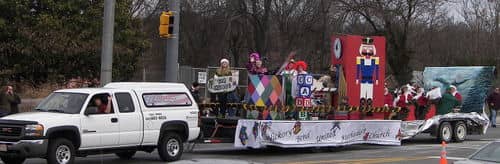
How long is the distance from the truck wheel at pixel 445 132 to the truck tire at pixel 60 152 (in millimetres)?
11875

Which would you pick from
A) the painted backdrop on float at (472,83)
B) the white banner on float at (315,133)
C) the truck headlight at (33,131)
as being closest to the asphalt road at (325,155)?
the white banner on float at (315,133)

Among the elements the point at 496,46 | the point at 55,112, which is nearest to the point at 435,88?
the point at 55,112

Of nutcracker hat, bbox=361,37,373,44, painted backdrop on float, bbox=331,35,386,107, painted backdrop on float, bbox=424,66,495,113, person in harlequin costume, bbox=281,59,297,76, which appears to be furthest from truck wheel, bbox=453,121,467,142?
person in harlequin costume, bbox=281,59,297,76

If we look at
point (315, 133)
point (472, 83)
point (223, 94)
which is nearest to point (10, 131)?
Answer: point (223, 94)

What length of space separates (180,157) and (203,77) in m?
12.5

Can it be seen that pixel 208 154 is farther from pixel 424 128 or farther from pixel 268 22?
pixel 268 22

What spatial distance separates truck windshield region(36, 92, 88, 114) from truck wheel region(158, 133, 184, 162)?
200 cm

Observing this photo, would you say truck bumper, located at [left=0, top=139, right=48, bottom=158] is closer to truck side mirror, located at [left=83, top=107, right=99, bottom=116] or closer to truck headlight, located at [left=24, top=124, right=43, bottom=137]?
truck headlight, located at [left=24, top=124, right=43, bottom=137]

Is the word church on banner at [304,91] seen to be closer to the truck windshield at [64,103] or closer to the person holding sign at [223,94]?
the person holding sign at [223,94]

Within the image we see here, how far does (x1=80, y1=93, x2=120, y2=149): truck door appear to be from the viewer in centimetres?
1447

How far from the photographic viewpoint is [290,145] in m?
18.0

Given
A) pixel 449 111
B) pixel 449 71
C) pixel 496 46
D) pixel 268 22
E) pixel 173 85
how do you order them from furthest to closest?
A: pixel 496 46
pixel 268 22
pixel 449 71
pixel 449 111
pixel 173 85

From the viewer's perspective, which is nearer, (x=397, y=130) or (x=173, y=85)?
(x=173, y=85)

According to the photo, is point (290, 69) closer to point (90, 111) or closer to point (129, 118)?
point (129, 118)
